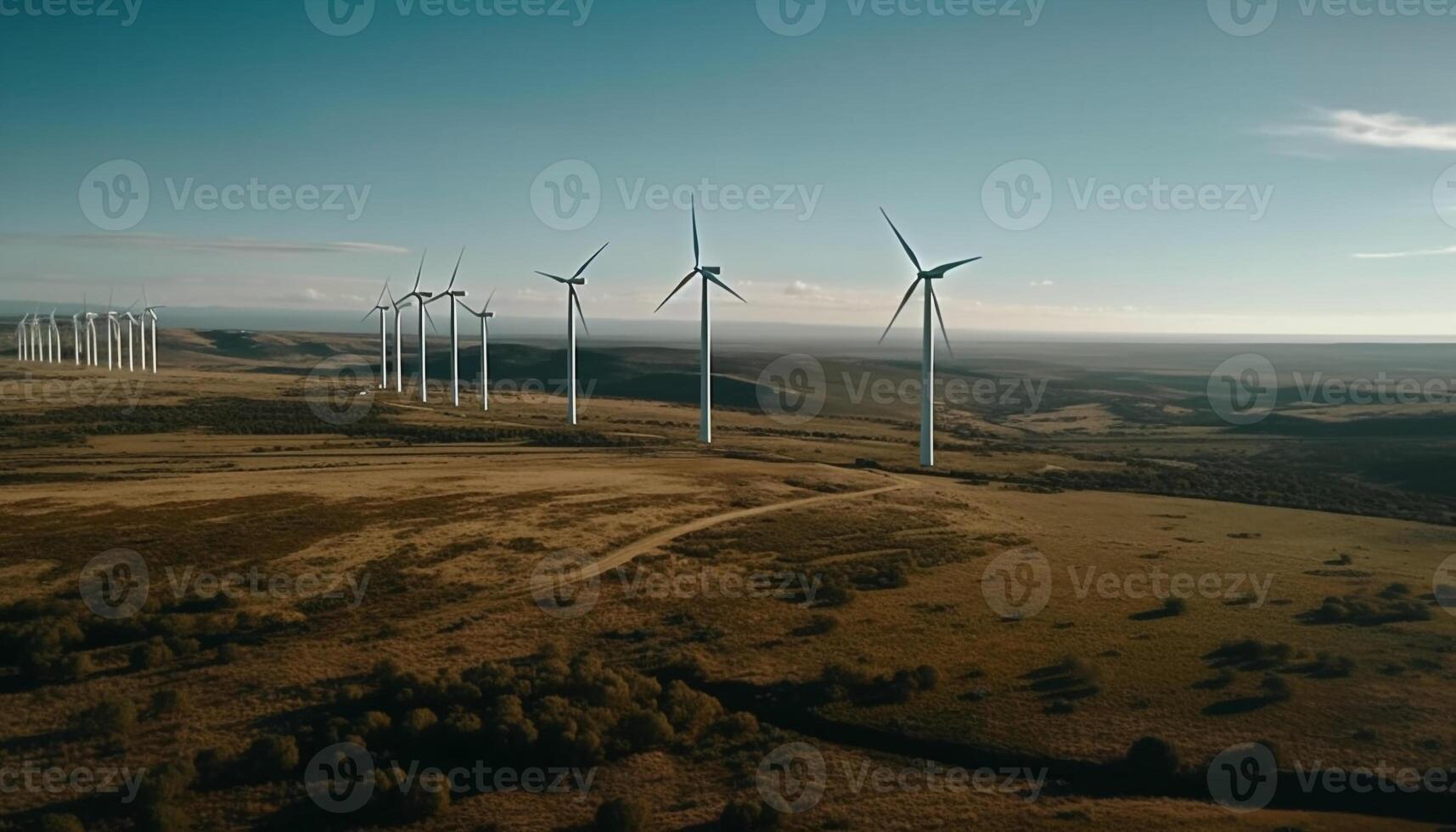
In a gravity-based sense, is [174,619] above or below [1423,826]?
above

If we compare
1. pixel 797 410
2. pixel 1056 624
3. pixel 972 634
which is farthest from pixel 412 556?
pixel 797 410

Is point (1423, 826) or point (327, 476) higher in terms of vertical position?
point (327, 476)

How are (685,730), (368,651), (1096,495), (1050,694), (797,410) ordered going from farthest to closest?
(797,410), (1096,495), (368,651), (1050,694), (685,730)

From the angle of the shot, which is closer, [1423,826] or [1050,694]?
[1423,826]

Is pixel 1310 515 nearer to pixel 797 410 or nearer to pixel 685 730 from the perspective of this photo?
pixel 685 730

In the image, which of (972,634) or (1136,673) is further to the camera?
(972,634)

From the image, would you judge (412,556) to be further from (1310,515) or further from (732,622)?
(1310,515)

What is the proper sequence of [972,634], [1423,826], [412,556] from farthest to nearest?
[412,556], [972,634], [1423,826]

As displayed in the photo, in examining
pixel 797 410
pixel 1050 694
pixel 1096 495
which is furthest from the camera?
pixel 797 410

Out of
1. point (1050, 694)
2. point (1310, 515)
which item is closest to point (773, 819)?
point (1050, 694)
